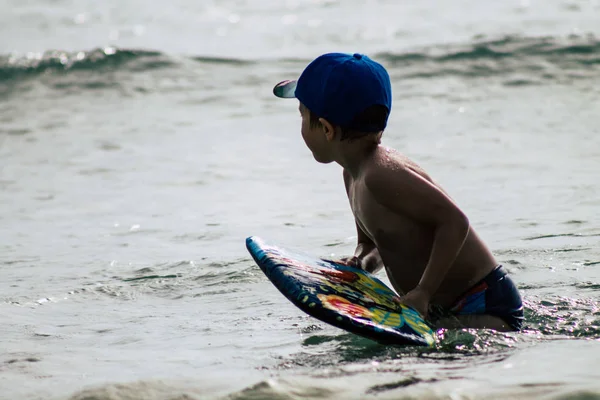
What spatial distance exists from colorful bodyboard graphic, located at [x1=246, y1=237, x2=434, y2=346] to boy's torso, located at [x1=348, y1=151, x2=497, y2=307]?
136mm

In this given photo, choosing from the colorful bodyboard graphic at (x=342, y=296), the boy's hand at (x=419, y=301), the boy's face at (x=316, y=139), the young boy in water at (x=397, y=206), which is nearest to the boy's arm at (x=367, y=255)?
the colorful bodyboard graphic at (x=342, y=296)

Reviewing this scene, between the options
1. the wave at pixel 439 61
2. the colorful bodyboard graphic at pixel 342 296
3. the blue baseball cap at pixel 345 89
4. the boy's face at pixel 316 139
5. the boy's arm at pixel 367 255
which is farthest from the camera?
the wave at pixel 439 61

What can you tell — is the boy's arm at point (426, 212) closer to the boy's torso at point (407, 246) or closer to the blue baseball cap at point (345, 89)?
the boy's torso at point (407, 246)

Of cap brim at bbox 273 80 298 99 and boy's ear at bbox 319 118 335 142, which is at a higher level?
cap brim at bbox 273 80 298 99

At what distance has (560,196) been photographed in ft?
21.2

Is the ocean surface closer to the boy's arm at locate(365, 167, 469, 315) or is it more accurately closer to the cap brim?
the boy's arm at locate(365, 167, 469, 315)

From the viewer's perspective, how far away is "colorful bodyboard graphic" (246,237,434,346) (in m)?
3.37

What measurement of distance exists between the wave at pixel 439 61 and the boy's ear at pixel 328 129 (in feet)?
26.5

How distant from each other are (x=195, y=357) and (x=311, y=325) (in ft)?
2.07

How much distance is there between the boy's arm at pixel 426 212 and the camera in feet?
11.4

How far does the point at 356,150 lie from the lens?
3.67 meters

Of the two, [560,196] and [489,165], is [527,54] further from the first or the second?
[560,196]

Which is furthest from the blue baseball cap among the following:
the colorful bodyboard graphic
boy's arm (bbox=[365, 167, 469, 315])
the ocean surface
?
the ocean surface

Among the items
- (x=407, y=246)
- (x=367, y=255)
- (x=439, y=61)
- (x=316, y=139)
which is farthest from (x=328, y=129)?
(x=439, y=61)
